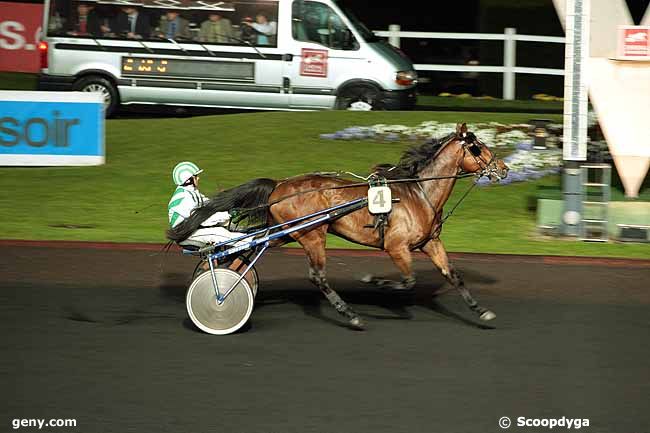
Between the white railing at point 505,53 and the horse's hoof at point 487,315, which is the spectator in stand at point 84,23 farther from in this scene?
the horse's hoof at point 487,315

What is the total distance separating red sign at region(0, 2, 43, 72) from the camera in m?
23.5

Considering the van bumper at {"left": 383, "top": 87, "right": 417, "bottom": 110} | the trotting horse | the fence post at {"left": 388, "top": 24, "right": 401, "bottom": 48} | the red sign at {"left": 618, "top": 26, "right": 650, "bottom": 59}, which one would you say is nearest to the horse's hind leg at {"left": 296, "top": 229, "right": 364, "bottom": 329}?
the trotting horse

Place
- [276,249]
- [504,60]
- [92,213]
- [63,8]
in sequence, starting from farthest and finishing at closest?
[504,60] < [63,8] < [92,213] < [276,249]

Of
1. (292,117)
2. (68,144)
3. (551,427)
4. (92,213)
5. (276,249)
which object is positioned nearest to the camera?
(551,427)

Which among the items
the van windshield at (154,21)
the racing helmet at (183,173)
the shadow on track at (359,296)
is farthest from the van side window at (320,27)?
the racing helmet at (183,173)

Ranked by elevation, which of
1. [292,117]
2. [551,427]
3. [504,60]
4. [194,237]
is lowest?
[551,427]

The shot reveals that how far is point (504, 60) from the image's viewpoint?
73.4ft

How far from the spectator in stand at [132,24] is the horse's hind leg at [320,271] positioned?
1149 centimetres

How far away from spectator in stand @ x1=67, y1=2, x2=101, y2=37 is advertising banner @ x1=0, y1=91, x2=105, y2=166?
417cm

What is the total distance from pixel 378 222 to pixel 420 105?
1470cm

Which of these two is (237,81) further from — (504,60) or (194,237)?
(194,237)

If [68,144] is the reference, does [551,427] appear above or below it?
below

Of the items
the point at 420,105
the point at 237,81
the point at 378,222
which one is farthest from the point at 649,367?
the point at 420,105

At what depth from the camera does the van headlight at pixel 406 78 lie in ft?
61.2
